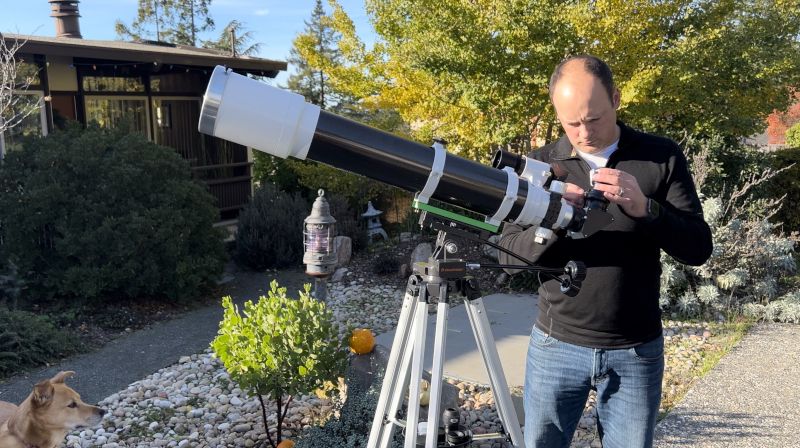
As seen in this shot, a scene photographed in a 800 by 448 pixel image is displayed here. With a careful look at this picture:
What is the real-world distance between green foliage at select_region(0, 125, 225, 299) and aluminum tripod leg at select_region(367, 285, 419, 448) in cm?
502

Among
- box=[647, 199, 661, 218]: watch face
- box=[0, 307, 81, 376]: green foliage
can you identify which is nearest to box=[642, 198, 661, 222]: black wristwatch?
box=[647, 199, 661, 218]: watch face

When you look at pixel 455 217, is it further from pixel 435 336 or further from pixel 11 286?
pixel 11 286

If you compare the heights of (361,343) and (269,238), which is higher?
(361,343)

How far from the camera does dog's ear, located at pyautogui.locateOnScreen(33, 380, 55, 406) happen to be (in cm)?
282

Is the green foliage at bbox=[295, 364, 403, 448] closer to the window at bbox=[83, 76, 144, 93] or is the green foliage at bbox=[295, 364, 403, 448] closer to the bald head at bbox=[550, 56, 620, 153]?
the bald head at bbox=[550, 56, 620, 153]

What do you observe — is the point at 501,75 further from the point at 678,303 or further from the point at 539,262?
the point at 539,262

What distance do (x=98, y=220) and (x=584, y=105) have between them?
5.95m

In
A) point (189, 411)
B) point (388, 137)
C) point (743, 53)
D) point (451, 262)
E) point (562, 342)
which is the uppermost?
point (743, 53)

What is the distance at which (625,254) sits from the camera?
1.93 m

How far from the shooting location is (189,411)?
13.6 feet

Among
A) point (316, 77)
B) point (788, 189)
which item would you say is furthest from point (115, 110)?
point (316, 77)

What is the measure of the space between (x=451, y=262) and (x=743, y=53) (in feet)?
24.4

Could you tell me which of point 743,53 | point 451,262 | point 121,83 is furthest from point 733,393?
point 121,83

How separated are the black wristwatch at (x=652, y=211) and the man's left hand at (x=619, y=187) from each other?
5 cm
